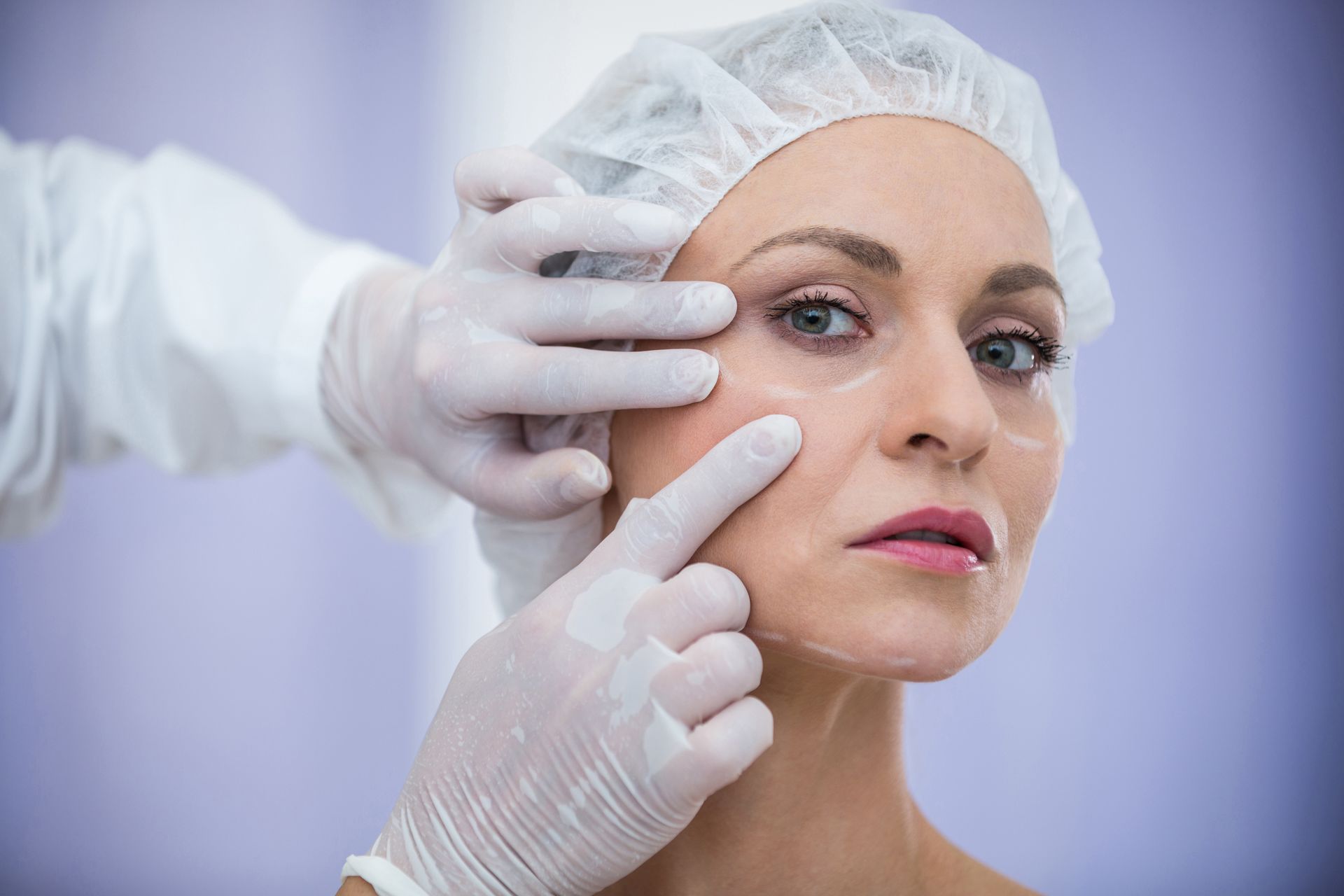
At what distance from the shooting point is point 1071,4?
7.75 ft

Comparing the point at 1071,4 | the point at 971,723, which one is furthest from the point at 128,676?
the point at 1071,4

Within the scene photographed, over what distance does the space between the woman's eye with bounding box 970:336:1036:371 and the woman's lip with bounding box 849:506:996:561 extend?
249mm

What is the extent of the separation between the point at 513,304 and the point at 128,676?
1788 mm

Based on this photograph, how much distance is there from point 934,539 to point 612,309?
48cm

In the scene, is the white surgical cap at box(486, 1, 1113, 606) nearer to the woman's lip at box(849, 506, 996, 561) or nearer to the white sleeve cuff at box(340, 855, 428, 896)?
the woman's lip at box(849, 506, 996, 561)

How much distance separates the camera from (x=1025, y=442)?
4.40 ft

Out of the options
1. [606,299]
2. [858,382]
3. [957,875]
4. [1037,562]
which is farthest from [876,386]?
[1037,562]

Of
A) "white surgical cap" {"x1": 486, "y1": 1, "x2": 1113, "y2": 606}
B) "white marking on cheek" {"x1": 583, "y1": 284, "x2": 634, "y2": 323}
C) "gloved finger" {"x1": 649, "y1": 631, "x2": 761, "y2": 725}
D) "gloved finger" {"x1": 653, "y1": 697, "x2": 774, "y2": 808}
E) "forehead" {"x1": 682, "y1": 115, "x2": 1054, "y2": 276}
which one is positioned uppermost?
"white surgical cap" {"x1": 486, "y1": 1, "x2": 1113, "y2": 606}

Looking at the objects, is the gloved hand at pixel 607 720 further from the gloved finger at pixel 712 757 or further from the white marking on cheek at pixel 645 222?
the white marking on cheek at pixel 645 222

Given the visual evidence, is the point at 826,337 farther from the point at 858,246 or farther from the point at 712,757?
the point at 712,757

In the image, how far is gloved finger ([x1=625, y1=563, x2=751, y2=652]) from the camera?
121cm

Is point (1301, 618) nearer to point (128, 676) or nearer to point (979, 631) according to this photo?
point (979, 631)

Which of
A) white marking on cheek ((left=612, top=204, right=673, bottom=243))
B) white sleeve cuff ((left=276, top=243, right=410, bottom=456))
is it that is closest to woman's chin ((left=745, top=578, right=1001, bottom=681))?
white marking on cheek ((left=612, top=204, right=673, bottom=243))

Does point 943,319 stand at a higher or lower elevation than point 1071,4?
lower
